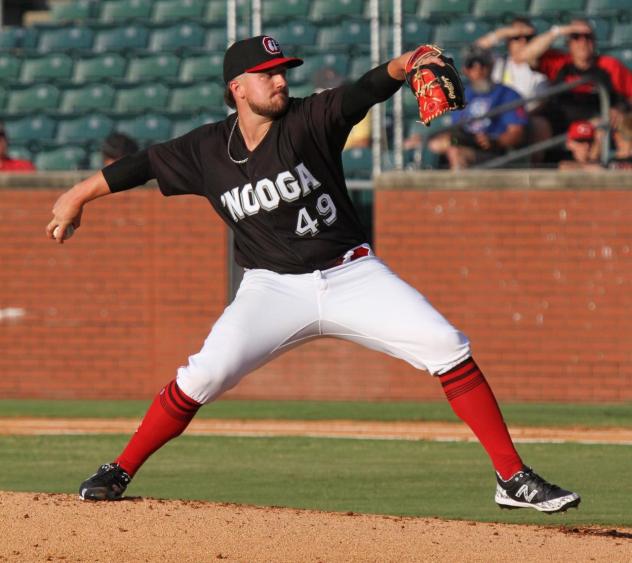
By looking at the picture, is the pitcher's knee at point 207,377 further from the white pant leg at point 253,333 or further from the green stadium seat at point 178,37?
the green stadium seat at point 178,37

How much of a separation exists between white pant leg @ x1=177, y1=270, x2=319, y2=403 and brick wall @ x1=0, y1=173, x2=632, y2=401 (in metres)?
6.74

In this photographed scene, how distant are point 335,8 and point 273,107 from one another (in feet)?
32.7

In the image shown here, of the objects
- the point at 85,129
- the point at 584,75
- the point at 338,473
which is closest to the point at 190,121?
the point at 85,129

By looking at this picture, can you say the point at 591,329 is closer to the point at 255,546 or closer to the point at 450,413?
the point at 450,413

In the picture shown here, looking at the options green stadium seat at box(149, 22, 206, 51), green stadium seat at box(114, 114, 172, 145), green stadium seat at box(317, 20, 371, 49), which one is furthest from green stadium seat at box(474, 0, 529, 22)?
green stadium seat at box(114, 114, 172, 145)

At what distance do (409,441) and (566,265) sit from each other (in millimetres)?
3124

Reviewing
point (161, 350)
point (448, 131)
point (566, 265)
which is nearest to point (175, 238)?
point (161, 350)

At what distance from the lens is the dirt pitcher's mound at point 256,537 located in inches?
194

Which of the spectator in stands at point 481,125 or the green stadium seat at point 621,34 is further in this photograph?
the green stadium seat at point 621,34

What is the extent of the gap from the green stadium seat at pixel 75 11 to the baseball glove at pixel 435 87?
1209 centimetres

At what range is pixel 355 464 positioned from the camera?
8547 mm

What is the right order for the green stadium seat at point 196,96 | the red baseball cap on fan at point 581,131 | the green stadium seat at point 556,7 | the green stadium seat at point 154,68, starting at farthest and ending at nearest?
the green stadium seat at point 154,68 < the green stadium seat at point 196,96 < the green stadium seat at point 556,7 < the red baseball cap on fan at point 581,131

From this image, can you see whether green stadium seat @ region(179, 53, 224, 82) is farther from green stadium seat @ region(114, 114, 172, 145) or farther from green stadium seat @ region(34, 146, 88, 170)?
green stadium seat @ region(34, 146, 88, 170)

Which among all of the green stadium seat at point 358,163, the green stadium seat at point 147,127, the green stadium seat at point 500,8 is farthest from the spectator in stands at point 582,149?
the green stadium seat at point 147,127
